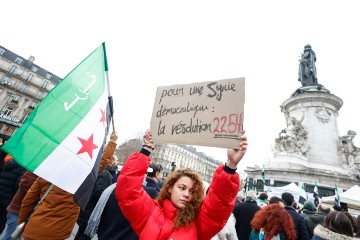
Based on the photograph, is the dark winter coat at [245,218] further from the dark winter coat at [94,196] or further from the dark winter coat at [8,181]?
the dark winter coat at [8,181]

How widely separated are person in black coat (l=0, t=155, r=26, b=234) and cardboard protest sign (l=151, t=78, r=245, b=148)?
13.1ft

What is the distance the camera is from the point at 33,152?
2379 mm

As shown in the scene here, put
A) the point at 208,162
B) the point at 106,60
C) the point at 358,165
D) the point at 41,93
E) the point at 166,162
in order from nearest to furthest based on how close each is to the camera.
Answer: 1. the point at 106,60
2. the point at 358,165
3. the point at 41,93
4. the point at 166,162
5. the point at 208,162

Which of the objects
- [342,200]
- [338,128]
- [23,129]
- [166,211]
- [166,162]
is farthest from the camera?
[166,162]

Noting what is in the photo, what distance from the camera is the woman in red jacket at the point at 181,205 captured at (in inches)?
72.8

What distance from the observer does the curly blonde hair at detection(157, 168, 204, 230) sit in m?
1.89

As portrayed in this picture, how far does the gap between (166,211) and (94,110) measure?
174 centimetres

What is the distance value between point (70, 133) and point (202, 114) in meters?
1.63

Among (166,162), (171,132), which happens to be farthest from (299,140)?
(166,162)

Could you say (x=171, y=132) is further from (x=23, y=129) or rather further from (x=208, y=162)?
(x=208, y=162)

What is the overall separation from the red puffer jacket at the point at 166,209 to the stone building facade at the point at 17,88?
46485mm

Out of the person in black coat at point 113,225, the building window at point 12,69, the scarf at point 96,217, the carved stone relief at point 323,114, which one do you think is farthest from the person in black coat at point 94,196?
the building window at point 12,69

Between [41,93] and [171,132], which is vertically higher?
[41,93]

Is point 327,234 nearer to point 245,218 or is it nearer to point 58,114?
point 245,218
